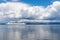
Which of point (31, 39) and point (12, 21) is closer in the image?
point (31, 39)

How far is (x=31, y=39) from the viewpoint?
849 inches

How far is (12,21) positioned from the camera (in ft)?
345

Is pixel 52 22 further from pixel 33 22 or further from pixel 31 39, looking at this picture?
pixel 31 39

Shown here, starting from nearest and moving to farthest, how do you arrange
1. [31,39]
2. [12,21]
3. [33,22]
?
[31,39] → [12,21] → [33,22]

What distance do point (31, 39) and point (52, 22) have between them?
450ft

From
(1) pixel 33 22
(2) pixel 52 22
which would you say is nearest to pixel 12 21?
(1) pixel 33 22

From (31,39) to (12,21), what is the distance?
84.2 metres

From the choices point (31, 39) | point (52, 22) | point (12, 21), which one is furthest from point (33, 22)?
point (31, 39)

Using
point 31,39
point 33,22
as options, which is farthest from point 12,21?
point 31,39

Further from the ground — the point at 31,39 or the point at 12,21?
the point at 12,21

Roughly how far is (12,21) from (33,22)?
160ft

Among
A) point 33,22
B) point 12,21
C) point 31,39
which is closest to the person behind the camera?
point 31,39

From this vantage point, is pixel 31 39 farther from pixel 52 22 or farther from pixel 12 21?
pixel 52 22

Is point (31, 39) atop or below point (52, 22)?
below
